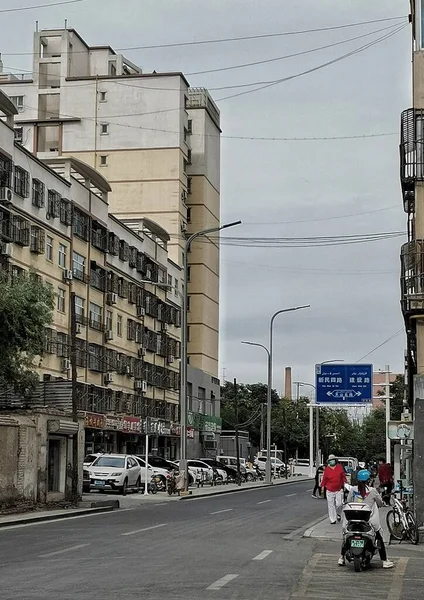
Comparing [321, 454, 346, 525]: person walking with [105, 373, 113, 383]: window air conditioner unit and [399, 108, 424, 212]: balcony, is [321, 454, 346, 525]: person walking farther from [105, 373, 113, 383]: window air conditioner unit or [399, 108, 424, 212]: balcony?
[105, 373, 113, 383]: window air conditioner unit

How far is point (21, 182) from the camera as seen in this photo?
54.5 metres

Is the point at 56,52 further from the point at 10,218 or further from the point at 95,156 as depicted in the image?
the point at 10,218

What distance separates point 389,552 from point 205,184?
7749 cm

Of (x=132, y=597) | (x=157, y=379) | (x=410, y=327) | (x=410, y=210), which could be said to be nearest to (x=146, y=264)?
(x=157, y=379)

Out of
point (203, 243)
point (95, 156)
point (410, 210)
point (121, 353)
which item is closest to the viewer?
point (410, 210)

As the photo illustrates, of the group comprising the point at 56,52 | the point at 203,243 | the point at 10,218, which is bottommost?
the point at 10,218

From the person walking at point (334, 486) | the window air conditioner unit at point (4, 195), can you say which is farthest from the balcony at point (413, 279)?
the window air conditioner unit at point (4, 195)

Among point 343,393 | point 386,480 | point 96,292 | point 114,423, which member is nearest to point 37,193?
point 96,292

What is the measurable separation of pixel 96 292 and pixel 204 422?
2798cm

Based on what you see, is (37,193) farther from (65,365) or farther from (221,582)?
(221,582)

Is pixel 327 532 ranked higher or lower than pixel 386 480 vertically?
lower

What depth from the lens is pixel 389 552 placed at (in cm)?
2014

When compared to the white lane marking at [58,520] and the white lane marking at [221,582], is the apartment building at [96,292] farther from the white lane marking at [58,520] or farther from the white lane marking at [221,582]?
the white lane marking at [221,582]

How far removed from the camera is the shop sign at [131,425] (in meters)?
69.8
